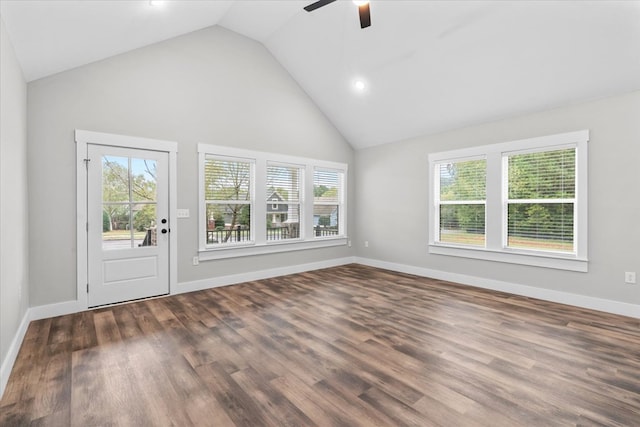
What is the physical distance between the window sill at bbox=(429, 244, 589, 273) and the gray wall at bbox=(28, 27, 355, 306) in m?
2.33

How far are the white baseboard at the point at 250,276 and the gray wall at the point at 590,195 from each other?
1.39 meters

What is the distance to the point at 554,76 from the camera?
12.0 ft

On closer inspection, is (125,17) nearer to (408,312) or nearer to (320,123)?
(320,123)

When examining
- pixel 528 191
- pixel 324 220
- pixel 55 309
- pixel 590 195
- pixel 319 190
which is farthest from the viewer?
pixel 324 220

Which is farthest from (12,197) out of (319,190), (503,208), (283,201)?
(503,208)

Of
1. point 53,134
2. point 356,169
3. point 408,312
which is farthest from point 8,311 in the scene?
point 356,169

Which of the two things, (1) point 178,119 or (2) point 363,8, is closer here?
(2) point 363,8

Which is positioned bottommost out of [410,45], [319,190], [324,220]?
[324,220]

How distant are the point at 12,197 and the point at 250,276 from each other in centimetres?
316

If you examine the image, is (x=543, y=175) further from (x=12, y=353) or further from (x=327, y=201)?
(x=12, y=353)

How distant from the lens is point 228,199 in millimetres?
4969

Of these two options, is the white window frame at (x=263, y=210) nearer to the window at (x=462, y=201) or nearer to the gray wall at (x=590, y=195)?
the gray wall at (x=590, y=195)

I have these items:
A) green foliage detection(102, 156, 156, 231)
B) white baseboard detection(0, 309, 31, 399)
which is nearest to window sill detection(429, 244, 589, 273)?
green foliage detection(102, 156, 156, 231)

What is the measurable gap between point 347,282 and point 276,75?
3851 mm
